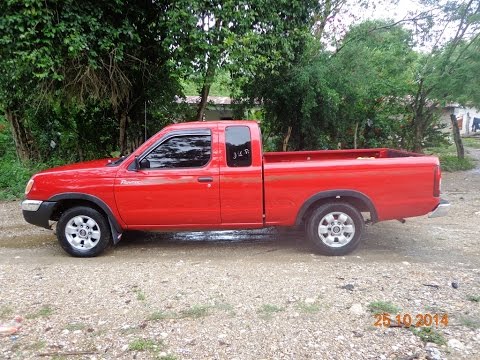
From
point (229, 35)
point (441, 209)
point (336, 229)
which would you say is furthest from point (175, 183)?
point (229, 35)

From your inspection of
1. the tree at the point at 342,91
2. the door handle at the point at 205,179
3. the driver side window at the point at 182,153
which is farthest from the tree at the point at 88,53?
the door handle at the point at 205,179

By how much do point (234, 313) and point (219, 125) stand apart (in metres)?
2.55

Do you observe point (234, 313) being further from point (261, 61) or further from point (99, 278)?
point (261, 61)

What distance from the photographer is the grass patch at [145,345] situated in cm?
325

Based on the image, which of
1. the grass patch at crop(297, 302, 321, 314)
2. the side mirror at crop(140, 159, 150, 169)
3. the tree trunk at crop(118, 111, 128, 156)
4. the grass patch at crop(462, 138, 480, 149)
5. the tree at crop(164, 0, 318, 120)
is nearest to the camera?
the grass patch at crop(297, 302, 321, 314)

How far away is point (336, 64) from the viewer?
9883mm

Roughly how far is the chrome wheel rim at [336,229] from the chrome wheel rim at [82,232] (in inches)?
121

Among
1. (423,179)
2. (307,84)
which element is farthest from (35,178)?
(307,84)

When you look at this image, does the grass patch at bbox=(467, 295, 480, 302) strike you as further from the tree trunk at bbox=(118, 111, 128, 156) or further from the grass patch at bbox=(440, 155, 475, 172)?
the grass patch at bbox=(440, 155, 475, 172)

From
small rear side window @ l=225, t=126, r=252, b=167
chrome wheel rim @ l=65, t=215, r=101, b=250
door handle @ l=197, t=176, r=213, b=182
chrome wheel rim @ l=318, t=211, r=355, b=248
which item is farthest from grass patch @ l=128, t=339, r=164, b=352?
chrome wheel rim @ l=318, t=211, r=355, b=248

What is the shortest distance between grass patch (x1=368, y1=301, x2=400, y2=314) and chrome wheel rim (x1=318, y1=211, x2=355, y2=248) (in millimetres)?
1435

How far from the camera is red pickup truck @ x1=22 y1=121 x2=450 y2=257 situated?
5.20 meters

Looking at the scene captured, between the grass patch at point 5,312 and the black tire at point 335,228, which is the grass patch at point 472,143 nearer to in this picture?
the black tire at point 335,228

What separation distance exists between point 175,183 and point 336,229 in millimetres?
2256
